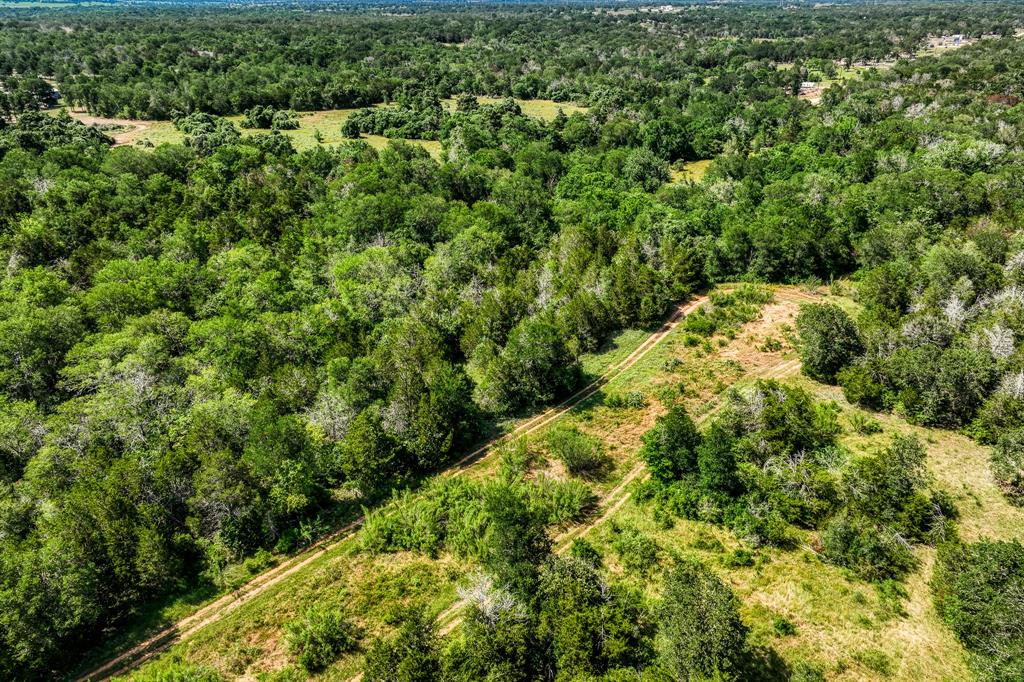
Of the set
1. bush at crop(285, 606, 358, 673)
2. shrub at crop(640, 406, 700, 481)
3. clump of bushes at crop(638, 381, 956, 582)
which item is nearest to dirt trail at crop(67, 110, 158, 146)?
bush at crop(285, 606, 358, 673)

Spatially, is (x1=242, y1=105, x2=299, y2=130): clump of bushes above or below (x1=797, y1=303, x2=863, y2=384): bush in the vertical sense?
above

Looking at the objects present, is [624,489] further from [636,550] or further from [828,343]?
[828,343]

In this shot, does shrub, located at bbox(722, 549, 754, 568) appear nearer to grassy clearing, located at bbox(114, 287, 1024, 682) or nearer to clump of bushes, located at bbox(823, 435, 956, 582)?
A: grassy clearing, located at bbox(114, 287, 1024, 682)

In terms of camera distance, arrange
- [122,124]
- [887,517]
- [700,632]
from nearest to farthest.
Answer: [700,632]
[887,517]
[122,124]

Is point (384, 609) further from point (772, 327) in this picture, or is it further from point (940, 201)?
point (940, 201)

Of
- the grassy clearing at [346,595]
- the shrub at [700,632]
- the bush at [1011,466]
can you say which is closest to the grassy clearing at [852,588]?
the bush at [1011,466]

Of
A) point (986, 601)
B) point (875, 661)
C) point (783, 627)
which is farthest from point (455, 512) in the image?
point (986, 601)
